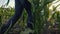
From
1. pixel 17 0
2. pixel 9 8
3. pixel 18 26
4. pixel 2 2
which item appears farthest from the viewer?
pixel 9 8

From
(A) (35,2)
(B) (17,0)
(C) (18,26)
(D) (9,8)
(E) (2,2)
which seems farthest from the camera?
(D) (9,8)

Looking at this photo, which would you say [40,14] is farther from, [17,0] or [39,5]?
[17,0]

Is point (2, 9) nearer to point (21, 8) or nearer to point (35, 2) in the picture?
point (21, 8)

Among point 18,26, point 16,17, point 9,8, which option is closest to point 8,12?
point 9,8

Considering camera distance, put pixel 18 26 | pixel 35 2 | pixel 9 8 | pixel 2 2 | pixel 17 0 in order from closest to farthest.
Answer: pixel 35 2
pixel 17 0
pixel 18 26
pixel 2 2
pixel 9 8

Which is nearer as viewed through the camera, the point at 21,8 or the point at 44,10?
the point at 44,10

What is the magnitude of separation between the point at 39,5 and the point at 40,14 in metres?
0.06

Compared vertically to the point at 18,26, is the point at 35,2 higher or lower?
higher

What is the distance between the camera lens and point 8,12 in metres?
2.21

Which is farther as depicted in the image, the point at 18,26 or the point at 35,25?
the point at 18,26

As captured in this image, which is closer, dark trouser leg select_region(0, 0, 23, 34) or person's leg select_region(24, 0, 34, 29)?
person's leg select_region(24, 0, 34, 29)

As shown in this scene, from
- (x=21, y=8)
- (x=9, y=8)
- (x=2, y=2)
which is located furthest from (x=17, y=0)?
(x=9, y=8)

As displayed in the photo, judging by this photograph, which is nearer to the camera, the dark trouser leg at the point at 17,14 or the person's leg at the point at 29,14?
the person's leg at the point at 29,14

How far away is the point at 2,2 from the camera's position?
6.93 feet
